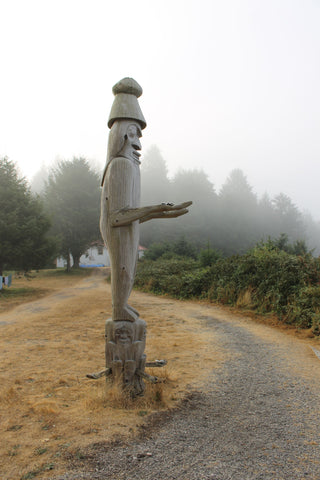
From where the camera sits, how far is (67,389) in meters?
3.22

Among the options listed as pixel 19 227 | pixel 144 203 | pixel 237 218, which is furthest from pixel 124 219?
pixel 237 218

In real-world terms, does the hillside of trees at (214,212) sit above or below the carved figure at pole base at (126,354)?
above

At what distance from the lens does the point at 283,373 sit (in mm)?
3895

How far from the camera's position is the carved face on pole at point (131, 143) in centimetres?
318

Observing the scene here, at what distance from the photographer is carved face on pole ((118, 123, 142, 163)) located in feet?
10.4

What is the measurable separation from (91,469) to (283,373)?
2.80 meters

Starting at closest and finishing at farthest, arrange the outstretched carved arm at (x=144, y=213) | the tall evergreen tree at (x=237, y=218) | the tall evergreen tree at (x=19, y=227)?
the outstretched carved arm at (x=144, y=213), the tall evergreen tree at (x=19, y=227), the tall evergreen tree at (x=237, y=218)

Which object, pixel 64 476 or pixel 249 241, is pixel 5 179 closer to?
pixel 64 476

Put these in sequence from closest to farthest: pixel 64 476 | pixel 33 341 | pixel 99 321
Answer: pixel 64 476
pixel 33 341
pixel 99 321

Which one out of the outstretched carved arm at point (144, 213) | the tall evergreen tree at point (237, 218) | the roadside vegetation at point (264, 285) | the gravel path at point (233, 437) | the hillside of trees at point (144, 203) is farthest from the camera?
the tall evergreen tree at point (237, 218)

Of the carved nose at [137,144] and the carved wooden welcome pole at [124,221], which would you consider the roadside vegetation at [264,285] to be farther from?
the carved nose at [137,144]

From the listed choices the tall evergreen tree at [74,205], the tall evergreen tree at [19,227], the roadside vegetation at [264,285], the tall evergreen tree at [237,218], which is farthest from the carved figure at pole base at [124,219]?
the tall evergreen tree at [237,218]

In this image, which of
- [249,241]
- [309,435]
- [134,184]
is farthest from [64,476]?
[249,241]

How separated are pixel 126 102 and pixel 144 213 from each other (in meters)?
1.21
